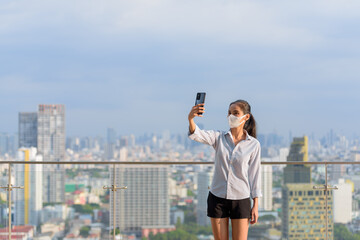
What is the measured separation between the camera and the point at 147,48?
69.6 metres

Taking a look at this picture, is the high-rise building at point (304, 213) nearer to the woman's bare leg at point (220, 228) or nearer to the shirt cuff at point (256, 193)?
the shirt cuff at point (256, 193)

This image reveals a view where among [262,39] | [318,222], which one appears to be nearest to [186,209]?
[318,222]

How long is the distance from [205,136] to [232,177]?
0.24 m

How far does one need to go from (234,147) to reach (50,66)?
67168mm

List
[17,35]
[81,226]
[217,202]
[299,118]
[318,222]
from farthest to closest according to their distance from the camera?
[17,35] < [299,118] < [81,226] < [318,222] < [217,202]

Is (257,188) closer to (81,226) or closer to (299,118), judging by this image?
(81,226)

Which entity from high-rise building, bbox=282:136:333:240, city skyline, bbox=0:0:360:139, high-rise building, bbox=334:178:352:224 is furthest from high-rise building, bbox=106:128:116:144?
high-rise building, bbox=334:178:352:224

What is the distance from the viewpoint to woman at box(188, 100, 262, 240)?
2.56 m

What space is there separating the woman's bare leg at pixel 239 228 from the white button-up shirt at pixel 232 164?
0.12 m

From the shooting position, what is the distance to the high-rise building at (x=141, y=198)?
14.6 ft

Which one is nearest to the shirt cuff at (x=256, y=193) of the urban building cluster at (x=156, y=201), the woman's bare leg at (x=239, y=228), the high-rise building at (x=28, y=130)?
the woman's bare leg at (x=239, y=228)

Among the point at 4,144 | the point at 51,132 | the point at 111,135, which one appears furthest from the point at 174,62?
the point at 4,144

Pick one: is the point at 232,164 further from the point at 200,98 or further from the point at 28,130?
the point at 28,130

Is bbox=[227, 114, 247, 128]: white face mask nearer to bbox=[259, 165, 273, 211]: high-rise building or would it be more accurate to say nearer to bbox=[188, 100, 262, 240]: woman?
bbox=[188, 100, 262, 240]: woman
